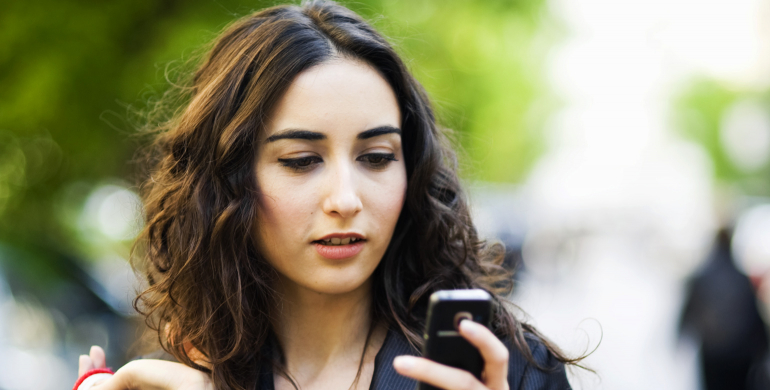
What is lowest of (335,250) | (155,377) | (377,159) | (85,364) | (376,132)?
(85,364)

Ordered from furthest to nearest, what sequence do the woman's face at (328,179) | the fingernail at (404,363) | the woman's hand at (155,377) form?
1. the woman's face at (328,179)
2. the woman's hand at (155,377)
3. the fingernail at (404,363)

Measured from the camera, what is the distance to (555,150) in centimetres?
1928

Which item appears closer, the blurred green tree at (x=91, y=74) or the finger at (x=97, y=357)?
the finger at (x=97, y=357)

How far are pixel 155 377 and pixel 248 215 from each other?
0.59 metres

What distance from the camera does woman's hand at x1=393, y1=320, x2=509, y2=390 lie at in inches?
58.3

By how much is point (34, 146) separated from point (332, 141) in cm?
489

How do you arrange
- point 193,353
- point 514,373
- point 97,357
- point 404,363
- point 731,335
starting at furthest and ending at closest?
point 731,335 < point 97,357 < point 193,353 < point 514,373 < point 404,363

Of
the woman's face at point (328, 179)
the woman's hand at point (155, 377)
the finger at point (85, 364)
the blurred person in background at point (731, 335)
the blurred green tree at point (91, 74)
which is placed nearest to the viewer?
the woman's hand at point (155, 377)

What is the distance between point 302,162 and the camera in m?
2.16

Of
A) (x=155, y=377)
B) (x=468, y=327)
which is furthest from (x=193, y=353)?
(x=468, y=327)

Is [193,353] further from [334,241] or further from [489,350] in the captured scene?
[489,350]

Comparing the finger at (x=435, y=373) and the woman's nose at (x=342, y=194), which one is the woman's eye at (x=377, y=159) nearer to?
the woman's nose at (x=342, y=194)

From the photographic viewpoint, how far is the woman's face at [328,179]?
6.97 feet

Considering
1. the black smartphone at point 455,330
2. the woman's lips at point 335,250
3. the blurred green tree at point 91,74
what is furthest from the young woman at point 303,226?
the blurred green tree at point 91,74
